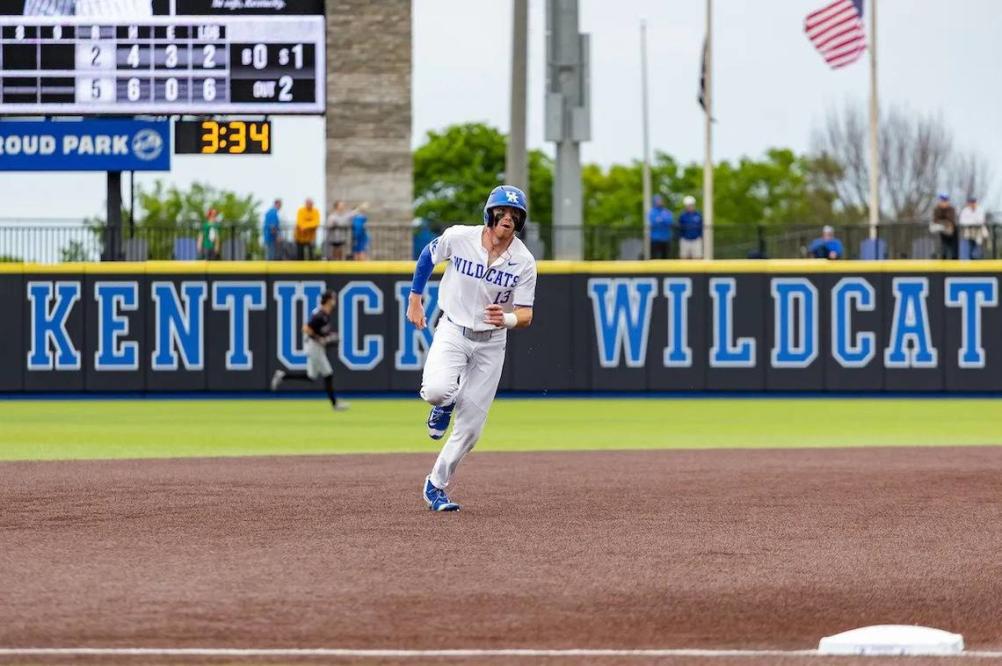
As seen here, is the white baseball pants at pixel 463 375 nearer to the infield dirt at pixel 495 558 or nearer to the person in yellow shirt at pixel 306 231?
the infield dirt at pixel 495 558

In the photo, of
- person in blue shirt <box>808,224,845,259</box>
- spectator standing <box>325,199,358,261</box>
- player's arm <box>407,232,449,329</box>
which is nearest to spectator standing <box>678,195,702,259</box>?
person in blue shirt <box>808,224,845,259</box>

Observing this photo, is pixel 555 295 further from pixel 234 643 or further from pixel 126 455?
pixel 234 643

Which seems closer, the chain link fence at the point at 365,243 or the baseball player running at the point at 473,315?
the baseball player running at the point at 473,315

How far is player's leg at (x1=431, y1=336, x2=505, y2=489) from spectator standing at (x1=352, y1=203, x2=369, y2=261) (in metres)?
19.9

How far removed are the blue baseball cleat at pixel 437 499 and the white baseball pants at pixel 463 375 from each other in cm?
9

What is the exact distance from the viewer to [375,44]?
36.6 metres

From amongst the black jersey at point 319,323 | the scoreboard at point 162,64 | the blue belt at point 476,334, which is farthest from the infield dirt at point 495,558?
the scoreboard at point 162,64

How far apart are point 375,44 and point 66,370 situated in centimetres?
→ 1024

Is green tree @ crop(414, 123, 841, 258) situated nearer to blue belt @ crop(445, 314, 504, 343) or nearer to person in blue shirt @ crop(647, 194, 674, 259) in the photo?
person in blue shirt @ crop(647, 194, 674, 259)

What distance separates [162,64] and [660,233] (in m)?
9.03

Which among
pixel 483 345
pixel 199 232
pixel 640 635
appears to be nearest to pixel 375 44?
pixel 199 232

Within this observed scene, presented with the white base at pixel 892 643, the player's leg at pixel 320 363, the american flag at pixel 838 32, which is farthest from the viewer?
the american flag at pixel 838 32

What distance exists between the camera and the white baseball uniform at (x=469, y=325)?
11242 millimetres

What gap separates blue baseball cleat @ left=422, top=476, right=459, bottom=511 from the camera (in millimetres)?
11500
